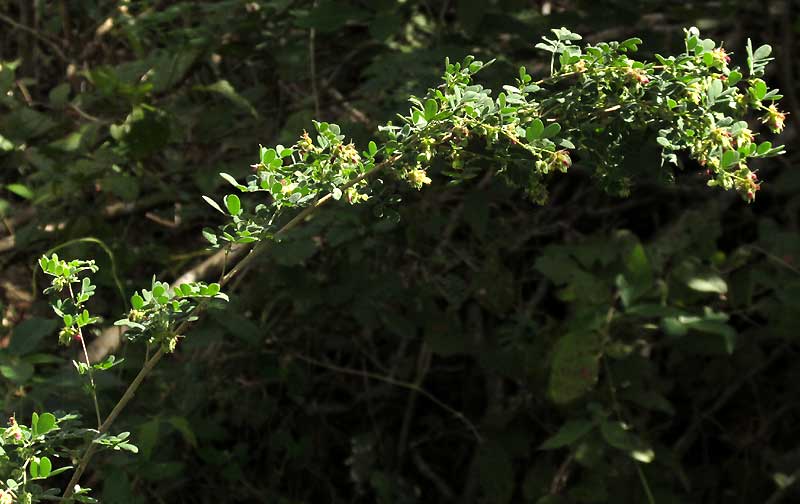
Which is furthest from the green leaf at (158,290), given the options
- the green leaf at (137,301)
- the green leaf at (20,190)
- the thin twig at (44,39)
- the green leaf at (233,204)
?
the thin twig at (44,39)

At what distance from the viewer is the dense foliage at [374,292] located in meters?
2.67

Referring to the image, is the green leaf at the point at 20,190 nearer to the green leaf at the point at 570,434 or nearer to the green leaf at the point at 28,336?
the green leaf at the point at 28,336

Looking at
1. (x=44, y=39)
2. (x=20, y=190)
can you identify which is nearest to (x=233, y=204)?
(x=20, y=190)

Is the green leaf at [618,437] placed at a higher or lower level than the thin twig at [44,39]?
lower

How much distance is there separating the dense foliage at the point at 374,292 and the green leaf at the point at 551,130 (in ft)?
3.02

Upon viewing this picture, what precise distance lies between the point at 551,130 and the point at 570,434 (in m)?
1.29

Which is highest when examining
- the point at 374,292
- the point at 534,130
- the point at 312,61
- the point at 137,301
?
the point at 534,130

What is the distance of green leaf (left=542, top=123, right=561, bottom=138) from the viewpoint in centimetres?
141

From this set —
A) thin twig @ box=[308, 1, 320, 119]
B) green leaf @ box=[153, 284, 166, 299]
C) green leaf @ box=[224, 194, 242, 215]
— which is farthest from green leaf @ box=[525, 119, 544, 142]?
thin twig @ box=[308, 1, 320, 119]

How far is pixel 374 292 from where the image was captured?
2.84m

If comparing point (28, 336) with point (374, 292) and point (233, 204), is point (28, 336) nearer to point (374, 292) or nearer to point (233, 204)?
point (374, 292)

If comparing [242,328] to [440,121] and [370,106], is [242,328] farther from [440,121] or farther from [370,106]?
[440,121]

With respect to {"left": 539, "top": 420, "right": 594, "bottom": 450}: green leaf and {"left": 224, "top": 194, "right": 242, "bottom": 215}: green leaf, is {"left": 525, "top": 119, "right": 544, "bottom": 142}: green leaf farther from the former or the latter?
{"left": 539, "top": 420, "right": 594, "bottom": 450}: green leaf

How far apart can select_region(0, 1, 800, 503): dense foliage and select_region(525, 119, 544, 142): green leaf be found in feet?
3.02
